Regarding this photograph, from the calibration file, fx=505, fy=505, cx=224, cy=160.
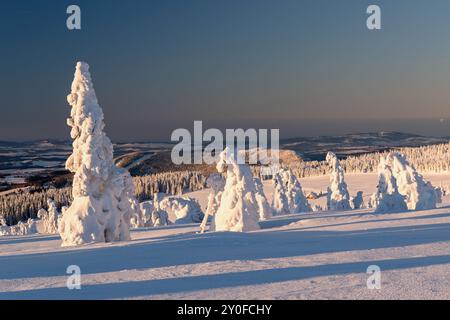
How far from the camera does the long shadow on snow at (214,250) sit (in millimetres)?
11125

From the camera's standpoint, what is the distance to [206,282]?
29.1ft

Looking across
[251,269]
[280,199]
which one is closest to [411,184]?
[280,199]

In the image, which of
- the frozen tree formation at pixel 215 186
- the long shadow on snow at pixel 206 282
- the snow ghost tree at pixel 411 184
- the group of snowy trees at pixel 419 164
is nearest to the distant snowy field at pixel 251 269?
the long shadow on snow at pixel 206 282

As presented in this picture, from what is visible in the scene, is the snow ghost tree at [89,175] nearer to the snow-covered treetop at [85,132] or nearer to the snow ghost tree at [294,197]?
the snow-covered treetop at [85,132]

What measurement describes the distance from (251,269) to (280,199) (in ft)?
138

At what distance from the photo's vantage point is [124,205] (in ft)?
76.6

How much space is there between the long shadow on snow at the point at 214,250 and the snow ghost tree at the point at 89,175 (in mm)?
7811

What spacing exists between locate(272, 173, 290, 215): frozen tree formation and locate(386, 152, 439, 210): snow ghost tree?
52.0 feet

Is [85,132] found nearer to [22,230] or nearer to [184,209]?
[184,209]
